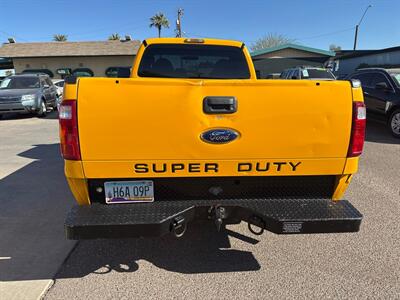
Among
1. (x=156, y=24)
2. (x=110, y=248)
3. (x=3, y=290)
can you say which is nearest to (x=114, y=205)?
(x=110, y=248)

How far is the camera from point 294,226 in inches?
100

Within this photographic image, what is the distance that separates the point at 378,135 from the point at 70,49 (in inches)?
1305

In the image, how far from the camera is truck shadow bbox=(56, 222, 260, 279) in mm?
3070

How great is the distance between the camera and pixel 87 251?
3359mm

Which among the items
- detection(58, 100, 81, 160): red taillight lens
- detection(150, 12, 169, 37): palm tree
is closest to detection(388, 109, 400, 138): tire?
detection(58, 100, 81, 160): red taillight lens

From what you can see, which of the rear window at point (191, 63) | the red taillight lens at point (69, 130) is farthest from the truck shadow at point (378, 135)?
the red taillight lens at point (69, 130)

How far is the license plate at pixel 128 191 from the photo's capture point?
2.66 metres

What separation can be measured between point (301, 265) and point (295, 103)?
1.56m

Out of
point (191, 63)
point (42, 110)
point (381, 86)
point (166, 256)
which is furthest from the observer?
point (42, 110)

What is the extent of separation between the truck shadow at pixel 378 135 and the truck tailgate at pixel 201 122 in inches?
277

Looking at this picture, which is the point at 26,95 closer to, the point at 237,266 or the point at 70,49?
the point at 237,266

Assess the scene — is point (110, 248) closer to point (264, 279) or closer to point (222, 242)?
point (222, 242)

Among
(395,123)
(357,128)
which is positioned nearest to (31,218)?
(357,128)

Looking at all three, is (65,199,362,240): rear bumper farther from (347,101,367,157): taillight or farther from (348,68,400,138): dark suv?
(348,68,400,138): dark suv
